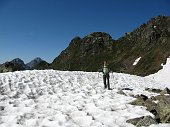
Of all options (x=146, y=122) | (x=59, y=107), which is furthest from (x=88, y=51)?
(x=146, y=122)

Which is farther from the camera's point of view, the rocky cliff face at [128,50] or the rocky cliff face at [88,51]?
the rocky cliff face at [88,51]

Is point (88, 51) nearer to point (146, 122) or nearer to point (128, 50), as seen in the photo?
point (128, 50)

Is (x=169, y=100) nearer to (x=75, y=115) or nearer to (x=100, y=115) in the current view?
(x=100, y=115)

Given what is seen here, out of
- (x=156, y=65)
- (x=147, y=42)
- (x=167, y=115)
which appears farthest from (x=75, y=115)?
(x=147, y=42)

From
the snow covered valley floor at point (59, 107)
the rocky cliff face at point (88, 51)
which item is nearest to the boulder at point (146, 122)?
the snow covered valley floor at point (59, 107)

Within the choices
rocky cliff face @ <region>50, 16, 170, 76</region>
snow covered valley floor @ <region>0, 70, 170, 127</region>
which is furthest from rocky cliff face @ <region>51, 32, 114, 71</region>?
snow covered valley floor @ <region>0, 70, 170, 127</region>

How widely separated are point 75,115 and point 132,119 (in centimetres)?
331

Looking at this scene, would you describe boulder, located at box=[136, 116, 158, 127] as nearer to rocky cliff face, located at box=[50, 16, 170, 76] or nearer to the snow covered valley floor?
the snow covered valley floor

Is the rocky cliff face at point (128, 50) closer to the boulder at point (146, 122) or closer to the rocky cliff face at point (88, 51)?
the rocky cliff face at point (88, 51)

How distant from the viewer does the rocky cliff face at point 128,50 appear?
259 ft

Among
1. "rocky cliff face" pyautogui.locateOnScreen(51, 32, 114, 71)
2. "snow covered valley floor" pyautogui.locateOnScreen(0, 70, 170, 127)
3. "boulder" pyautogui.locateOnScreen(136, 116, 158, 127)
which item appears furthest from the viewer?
"rocky cliff face" pyautogui.locateOnScreen(51, 32, 114, 71)

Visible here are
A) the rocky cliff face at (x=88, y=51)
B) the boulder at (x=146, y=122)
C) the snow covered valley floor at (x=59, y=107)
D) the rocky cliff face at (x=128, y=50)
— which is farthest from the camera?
the rocky cliff face at (x=88, y=51)

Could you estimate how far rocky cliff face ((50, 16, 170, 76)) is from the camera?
78.8 metres

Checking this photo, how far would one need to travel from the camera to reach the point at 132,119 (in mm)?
13648
